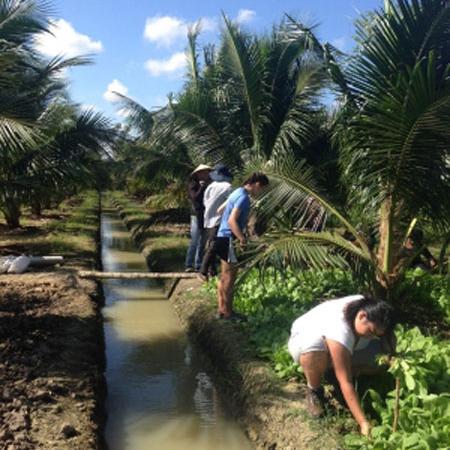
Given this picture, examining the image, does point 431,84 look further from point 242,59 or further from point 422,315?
point 242,59

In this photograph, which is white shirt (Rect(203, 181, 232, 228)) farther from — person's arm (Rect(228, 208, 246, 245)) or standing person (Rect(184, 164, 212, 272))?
person's arm (Rect(228, 208, 246, 245))

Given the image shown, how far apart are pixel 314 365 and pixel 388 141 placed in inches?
86.9

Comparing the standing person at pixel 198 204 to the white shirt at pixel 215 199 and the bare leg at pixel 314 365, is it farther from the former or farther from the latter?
the bare leg at pixel 314 365

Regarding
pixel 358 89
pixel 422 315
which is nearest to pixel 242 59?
pixel 358 89

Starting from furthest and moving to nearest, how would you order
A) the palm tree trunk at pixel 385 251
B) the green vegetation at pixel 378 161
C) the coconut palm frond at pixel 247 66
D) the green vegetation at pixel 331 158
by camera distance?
1. the coconut palm frond at pixel 247 66
2. the palm tree trunk at pixel 385 251
3. the green vegetation at pixel 378 161
4. the green vegetation at pixel 331 158

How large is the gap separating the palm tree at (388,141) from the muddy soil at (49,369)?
6.03ft

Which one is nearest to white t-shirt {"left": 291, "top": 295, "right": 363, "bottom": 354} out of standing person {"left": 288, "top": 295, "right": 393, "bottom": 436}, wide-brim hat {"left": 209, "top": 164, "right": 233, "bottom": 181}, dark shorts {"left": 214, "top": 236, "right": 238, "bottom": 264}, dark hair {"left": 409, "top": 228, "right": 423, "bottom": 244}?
standing person {"left": 288, "top": 295, "right": 393, "bottom": 436}

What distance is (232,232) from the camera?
227 inches

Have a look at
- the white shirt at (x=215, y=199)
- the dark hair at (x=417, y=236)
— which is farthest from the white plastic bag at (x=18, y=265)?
the dark hair at (x=417, y=236)

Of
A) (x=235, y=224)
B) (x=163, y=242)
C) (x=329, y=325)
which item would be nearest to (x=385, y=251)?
(x=235, y=224)

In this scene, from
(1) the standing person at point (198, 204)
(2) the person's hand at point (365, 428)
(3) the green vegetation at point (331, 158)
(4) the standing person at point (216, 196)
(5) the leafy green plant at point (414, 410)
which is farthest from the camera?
(1) the standing person at point (198, 204)

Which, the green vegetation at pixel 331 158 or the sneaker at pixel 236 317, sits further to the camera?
the sneaker at pixel 236 317

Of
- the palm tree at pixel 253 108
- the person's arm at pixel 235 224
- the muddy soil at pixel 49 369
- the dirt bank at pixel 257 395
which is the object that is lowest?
the dirt bank at pixel 257 395

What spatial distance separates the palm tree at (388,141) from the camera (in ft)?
16.2
